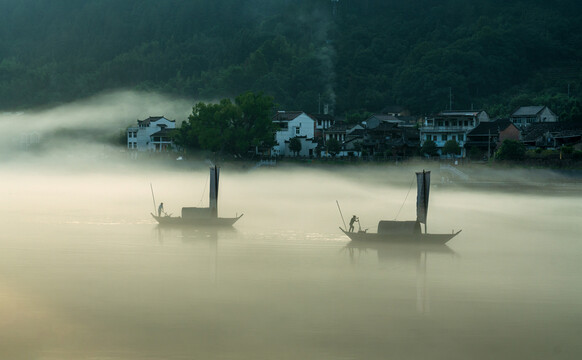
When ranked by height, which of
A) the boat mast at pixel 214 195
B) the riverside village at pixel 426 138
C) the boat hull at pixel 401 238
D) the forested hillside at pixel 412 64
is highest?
the forested hillside at pixel 412 64

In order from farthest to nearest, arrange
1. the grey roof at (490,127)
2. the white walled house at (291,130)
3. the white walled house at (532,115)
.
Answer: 1. the white walled house at (291,130)
2. the white walled house at (532,115)
3. the grey roof at (490,127)

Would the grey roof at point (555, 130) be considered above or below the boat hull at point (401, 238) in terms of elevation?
above

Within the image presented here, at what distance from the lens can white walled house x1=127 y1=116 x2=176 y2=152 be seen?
124 metres

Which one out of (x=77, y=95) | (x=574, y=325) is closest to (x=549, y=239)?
(x=574, y=325)

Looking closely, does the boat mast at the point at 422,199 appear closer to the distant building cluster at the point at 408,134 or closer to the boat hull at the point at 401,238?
the boat hull at the point at 401,238

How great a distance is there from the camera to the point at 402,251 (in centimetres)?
3400

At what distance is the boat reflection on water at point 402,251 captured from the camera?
3145 cm

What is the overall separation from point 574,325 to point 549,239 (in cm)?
1694

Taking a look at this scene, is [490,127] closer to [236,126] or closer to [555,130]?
[555,130]

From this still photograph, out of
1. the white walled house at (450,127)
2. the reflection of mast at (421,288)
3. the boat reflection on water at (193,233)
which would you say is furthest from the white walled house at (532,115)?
the reflection of mast at (421,288)

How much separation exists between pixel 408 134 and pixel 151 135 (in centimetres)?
4405

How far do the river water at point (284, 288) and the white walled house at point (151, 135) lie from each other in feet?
243

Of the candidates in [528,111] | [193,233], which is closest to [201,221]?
[193,233]

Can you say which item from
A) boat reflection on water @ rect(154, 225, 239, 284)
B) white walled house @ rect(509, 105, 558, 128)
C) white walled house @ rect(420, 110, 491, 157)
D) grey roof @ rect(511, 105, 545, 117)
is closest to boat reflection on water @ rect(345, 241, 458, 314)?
boat reflection on water @ rect(154, 225, 239, 284)
